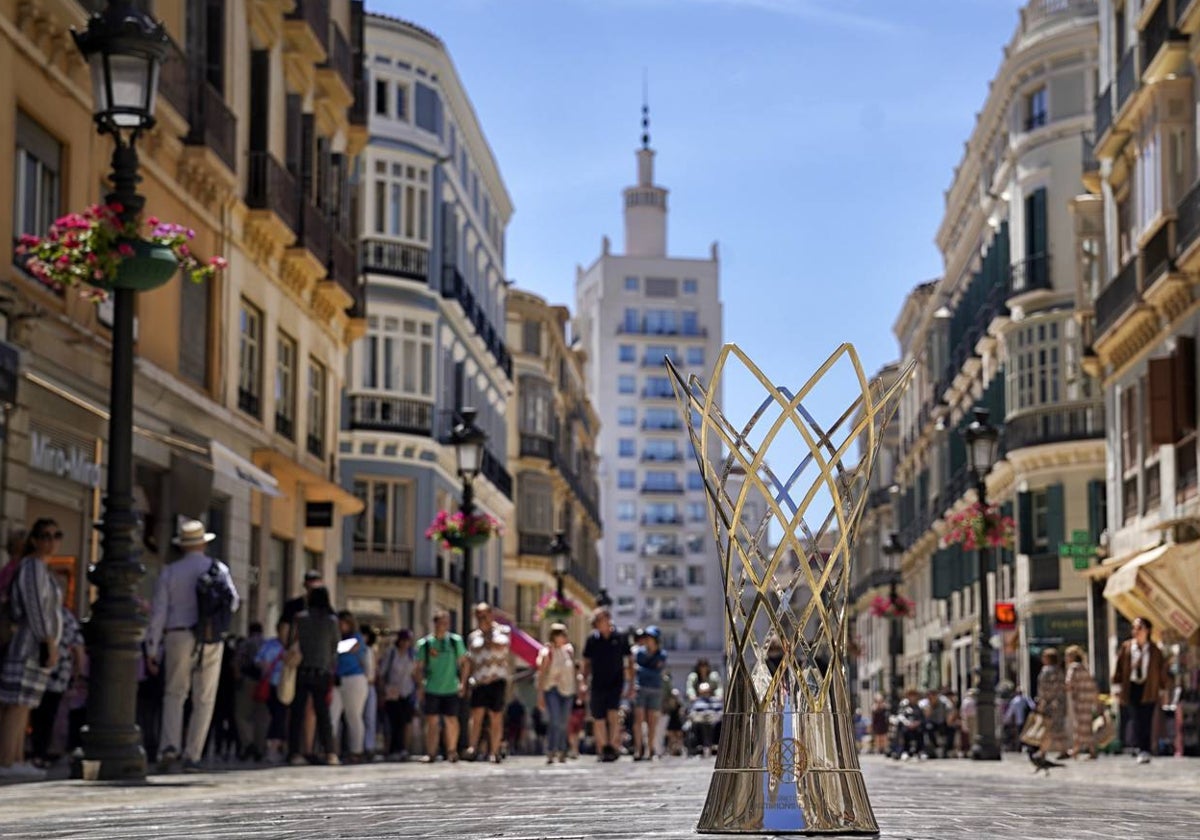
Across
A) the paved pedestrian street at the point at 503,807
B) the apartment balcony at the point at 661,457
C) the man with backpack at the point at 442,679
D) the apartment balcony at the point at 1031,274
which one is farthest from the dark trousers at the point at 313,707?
the apartment balcony at the point at 661,457

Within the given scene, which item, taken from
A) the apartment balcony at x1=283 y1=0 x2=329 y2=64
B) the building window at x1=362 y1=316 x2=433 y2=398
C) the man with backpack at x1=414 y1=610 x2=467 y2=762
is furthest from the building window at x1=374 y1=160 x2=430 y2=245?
the man with backpack at x1=414 y1=610 x2=467 y2=762

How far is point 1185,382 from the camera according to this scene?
30.0 metres

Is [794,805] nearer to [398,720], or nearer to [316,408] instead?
[398,720]

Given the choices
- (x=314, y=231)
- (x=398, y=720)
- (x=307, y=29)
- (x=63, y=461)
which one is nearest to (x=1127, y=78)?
(x=307, y=29)

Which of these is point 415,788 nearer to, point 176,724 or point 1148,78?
point 176,724

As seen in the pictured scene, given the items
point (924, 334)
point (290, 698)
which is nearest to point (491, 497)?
point (924, 334)

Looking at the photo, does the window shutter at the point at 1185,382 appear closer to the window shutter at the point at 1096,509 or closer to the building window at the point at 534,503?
the window shutter at the point at 1096,509

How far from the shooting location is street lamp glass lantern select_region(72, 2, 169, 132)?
14094 millimetres

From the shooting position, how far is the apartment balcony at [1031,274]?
50844mm

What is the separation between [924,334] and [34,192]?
5926cm

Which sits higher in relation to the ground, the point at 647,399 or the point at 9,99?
the point at 647,399

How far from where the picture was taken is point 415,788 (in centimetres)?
1462

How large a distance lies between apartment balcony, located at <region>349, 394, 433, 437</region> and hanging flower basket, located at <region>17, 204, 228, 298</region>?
32.5 meters

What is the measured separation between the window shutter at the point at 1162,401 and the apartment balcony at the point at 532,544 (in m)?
41.5
